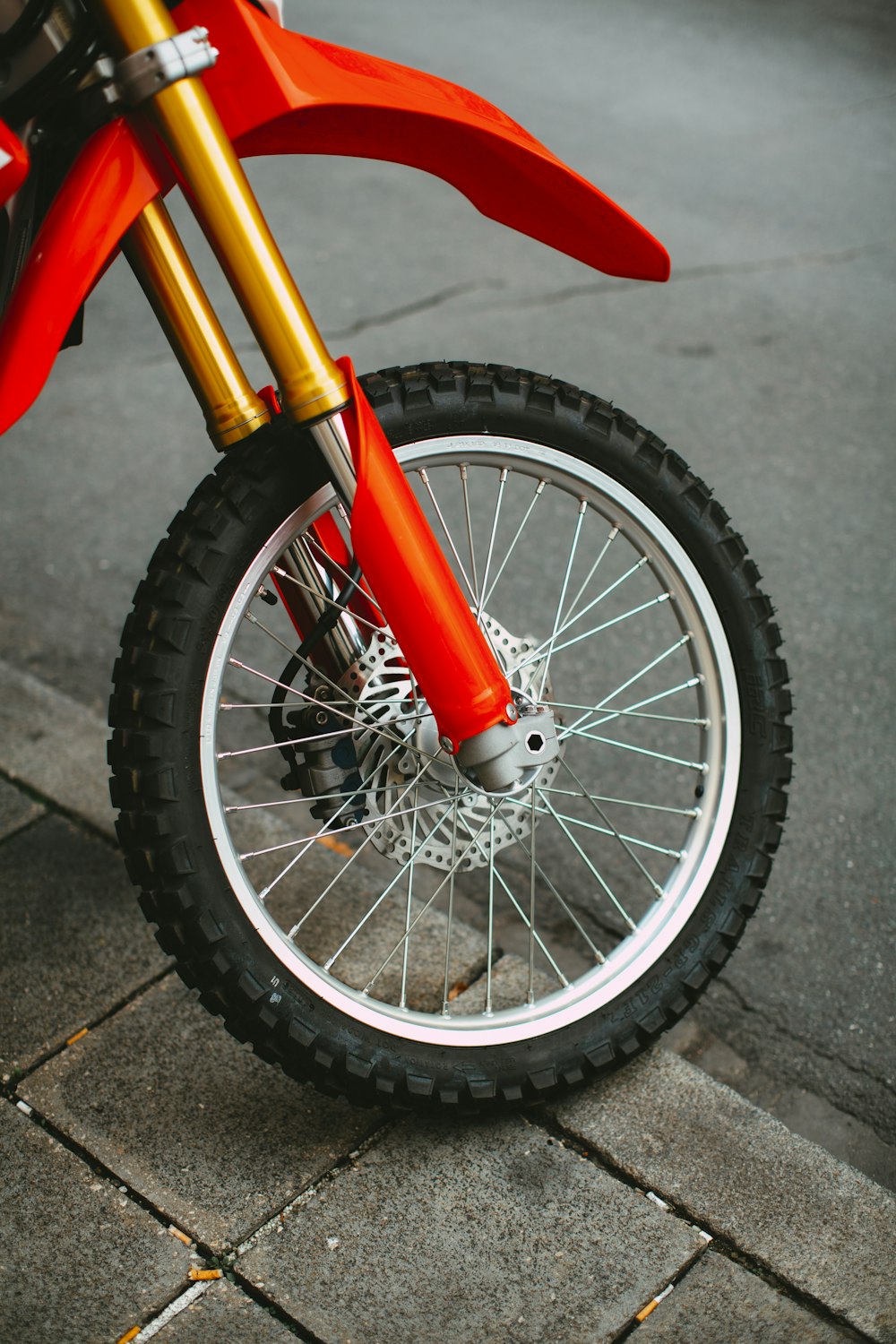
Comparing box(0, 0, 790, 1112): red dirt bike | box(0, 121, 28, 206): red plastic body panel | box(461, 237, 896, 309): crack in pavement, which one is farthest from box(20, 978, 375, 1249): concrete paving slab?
box(461, 237, 896, 309): crack in pavement

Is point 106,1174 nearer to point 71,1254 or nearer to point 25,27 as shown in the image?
point 71,1254

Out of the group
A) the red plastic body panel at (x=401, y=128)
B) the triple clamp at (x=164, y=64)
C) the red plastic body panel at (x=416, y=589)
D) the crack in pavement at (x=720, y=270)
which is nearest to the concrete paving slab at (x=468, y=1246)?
the red plastic body panel at (x=416, y=589)

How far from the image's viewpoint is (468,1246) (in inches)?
70.0

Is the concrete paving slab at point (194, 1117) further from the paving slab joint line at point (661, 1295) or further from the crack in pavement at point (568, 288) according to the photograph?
the crack in pavement at point (568, 288)

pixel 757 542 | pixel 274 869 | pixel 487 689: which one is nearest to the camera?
pixel 487 689

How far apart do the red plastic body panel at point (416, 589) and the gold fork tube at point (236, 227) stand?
0.07 metres

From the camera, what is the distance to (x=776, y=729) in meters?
2.02

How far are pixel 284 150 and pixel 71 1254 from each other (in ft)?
5.10

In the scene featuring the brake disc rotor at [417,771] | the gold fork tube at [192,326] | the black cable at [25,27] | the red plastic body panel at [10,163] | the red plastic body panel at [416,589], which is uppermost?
the black cable at [25,27]

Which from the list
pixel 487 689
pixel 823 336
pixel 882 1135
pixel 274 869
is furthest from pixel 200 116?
pixel 823 336

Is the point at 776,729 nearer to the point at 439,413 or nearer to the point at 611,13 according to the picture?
the point at 439,413

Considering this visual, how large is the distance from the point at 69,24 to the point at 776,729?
140 cm

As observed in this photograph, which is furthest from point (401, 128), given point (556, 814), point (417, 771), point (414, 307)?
point (414, 307)

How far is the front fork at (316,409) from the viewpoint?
60.9 inches
